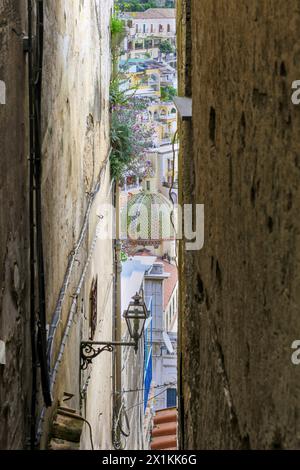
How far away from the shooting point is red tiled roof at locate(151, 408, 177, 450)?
11.9m

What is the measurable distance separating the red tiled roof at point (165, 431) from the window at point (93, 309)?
4209 millimetres

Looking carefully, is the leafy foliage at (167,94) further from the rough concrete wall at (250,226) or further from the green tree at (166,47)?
the rough concrete wall at (250,226)

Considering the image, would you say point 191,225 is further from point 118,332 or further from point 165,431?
point 165,431

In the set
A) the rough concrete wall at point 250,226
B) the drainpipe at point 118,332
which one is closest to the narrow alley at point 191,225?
the rough concrete wall at point 250,226

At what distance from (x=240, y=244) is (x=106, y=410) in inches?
297

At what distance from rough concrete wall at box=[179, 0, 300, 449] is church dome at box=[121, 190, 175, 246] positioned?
28.8 feet

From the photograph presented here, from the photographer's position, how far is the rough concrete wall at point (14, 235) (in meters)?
3.32

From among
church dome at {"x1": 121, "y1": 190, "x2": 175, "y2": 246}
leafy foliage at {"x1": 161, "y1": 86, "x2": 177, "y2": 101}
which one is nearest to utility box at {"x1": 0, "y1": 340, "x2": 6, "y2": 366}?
church dome at {"x1": 121, "y1": 190, "x2": 175, "y2": 246}

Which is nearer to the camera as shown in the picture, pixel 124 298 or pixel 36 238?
pixel 36 238

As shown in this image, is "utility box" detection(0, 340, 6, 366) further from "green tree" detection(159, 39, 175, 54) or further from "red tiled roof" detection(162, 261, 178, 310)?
"green tree" detection(159, 39, 175, 54)

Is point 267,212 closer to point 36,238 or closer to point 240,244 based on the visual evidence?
point 240,244

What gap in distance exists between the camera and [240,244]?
2535 millimetres
